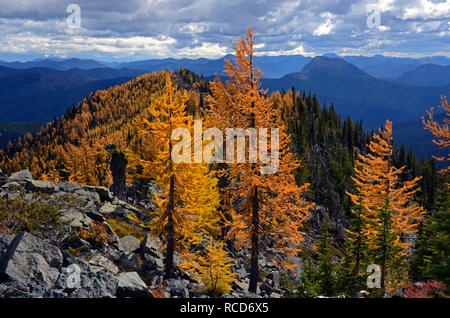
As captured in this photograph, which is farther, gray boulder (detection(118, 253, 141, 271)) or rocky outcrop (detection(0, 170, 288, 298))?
gray boulder (detection(118, 253, 141, 271))

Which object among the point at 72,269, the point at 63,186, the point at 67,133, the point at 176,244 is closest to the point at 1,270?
the point at 72,269

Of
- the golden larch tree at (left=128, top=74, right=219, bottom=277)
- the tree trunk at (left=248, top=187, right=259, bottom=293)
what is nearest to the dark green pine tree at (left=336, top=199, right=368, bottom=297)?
the tree trunk at (left=248, top=187, right=259, bottom=293)

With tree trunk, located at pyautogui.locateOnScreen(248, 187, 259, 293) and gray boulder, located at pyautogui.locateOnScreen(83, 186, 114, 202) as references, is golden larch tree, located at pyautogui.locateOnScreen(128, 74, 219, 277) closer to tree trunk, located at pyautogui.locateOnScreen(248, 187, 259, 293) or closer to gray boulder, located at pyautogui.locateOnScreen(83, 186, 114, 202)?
tree trunk, located at pyautogui.locateOnScreen(248, 187, 259, 293)

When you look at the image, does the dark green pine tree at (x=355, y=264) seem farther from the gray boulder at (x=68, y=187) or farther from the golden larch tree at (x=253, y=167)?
the gray boulder at (x=68, y=187)

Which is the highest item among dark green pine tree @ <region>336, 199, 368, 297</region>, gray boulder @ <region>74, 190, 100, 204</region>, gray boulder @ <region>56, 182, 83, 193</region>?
gray boulder @ <region>56, 182, 83, 193</region>

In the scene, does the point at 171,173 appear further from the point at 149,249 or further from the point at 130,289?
the point at 130,289

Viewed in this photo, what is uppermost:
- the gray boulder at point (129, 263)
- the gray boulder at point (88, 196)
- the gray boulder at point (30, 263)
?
the gray boulder at point (30, 263)

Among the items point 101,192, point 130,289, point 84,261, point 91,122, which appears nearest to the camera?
point 130,289

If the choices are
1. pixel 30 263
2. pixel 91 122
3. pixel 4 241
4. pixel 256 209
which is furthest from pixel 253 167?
pixel 91 122

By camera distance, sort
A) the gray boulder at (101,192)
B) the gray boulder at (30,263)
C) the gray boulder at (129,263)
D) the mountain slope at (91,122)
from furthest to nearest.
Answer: the mountain slope at (91,122) → the gray boulder at (101,192) → the gray boulder at (129,263) → the gray boulder at (30,263)

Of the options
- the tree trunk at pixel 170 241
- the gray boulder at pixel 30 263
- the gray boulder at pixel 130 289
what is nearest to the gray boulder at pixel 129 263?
the tree trunk at pixel 170 241

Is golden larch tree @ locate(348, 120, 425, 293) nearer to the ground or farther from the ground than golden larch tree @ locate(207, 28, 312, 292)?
nearer to the ground

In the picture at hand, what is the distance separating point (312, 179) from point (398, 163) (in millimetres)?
45531

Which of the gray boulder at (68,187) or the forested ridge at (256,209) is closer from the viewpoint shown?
the forested ridge at (256,209)
